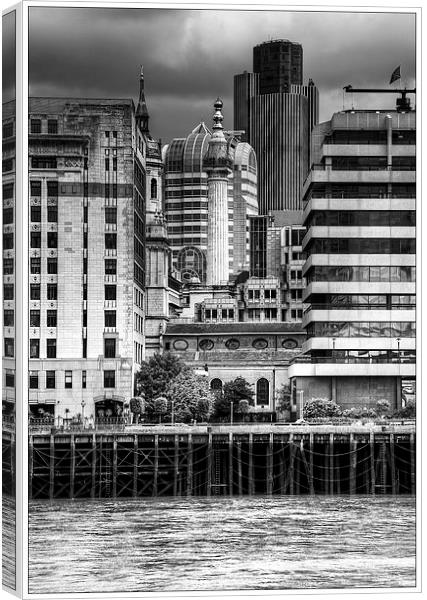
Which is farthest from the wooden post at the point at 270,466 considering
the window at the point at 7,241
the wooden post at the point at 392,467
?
the window at the point at 7,241

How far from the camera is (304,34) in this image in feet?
91.1

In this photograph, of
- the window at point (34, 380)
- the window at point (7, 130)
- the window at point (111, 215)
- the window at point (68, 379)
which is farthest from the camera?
the window at point (111, 215)

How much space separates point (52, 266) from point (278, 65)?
51.3ft

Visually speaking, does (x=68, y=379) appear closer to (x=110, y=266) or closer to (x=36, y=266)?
(x=110, y=266)

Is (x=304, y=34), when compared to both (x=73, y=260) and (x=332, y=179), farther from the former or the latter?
(x=73, y=260)

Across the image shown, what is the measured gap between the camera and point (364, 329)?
4850 centimetres

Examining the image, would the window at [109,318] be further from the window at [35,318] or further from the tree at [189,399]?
the window at [35,318]

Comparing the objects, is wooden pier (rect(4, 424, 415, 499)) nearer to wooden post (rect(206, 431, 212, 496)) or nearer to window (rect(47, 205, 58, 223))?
wooden post (rect(206, 431, 212, 496))

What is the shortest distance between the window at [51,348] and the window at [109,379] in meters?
2.27

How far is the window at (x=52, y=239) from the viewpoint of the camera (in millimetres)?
47781

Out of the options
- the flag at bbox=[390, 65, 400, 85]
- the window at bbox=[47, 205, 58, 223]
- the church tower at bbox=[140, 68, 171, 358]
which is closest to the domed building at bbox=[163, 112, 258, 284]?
the church tower at bbox=[140, 68, 171, 358]

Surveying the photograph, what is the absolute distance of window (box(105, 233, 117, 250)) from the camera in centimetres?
5212

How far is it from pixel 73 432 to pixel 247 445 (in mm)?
4922

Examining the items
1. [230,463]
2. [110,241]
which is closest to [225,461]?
[230,463]
